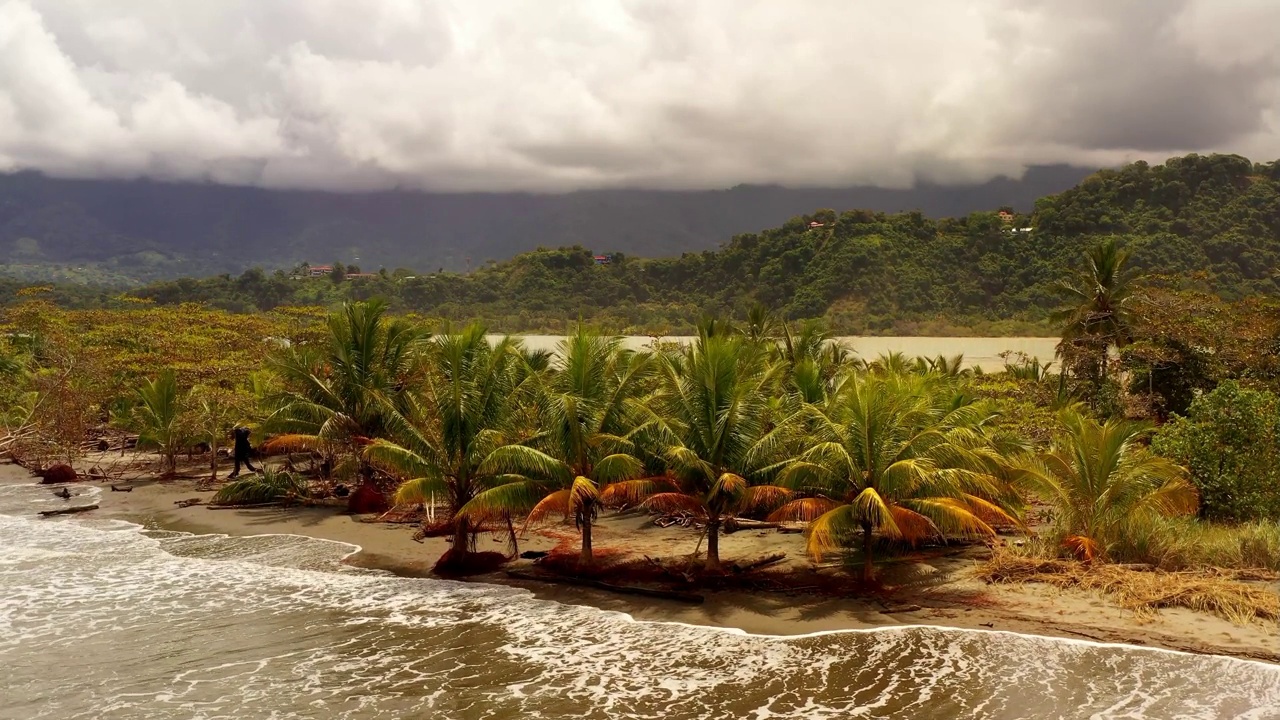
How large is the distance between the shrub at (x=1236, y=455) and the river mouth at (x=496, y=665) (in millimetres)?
5396

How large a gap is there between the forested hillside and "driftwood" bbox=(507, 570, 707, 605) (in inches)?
2204

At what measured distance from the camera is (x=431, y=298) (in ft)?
346

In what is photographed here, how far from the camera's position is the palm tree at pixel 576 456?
13.5 m

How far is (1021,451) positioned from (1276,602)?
5.16 metres

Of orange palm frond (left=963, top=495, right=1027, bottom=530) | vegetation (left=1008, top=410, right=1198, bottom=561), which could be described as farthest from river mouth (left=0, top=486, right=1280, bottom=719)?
vegetation (left=1008, top=410, right=1198, bottom=561)

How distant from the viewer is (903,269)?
3263 inches

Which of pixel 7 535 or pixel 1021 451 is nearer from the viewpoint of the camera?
pixel 1021 451

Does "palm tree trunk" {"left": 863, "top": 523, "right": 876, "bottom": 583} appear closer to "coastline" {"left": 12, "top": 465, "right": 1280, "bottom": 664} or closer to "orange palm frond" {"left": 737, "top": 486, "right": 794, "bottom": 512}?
"coastline" {"left": 12, "top": 465, "right": 1280, "bottom": 664}

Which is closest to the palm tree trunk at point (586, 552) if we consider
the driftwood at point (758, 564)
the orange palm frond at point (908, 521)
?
the driftwood at point (758, 564)

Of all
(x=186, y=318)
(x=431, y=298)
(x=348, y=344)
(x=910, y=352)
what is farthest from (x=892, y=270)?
(x=348, y=344)

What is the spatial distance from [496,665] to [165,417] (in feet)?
56.0

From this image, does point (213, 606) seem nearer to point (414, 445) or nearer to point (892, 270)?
point (414, 445)

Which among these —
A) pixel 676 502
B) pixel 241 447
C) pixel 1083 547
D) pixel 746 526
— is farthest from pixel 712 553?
pixel 241 447

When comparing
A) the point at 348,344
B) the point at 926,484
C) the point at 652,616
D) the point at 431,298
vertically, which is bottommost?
the point at 652,616
